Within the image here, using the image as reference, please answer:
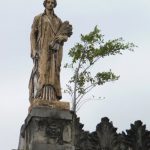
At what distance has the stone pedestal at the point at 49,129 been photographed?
26.6 feet

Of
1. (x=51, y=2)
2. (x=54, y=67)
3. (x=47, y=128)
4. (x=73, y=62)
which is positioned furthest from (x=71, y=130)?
(x=73, y=62)

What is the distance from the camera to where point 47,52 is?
8758 millimetres

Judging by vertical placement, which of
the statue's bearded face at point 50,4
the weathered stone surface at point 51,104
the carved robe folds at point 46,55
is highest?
the statue's bearded face at point 50,4

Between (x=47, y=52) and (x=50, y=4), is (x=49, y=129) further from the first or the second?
(x=50, y=4)

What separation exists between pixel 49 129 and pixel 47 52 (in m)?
1.39

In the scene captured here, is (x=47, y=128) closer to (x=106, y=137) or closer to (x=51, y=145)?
(x=51, y=145)

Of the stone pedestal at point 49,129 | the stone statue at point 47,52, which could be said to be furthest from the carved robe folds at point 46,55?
the stone pedestal at point 49,129

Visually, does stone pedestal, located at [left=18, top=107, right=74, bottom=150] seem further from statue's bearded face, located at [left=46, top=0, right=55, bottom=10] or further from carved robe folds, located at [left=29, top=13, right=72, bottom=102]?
statue's bearded face, located at [left=46, top=0, right=55, bottom=10]

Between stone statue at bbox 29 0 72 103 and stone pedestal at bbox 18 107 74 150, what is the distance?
292mm

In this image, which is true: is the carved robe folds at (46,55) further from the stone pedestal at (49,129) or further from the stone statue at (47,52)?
the stone pedestal at (49,129)

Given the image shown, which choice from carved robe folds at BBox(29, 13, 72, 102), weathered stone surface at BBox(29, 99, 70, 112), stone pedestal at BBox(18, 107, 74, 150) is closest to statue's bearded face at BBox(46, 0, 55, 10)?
carved robe folds at BBox(29, 13, 72, 102)

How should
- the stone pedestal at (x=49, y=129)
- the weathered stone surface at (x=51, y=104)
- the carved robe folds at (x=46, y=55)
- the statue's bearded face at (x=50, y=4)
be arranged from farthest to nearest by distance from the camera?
1. the statue's bearded face at (x=50, y=4)
2. the carved robe folds at (x=46, y=55)
3. the weathered stone surface at (x=51, y=104)
4. the stone pedestal at (x=49, y=129)

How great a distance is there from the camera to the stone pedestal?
26.6 feet

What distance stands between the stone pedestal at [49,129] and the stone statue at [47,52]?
29 cm
